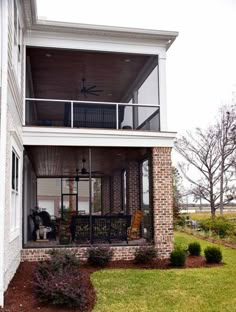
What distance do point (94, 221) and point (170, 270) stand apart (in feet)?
8.95

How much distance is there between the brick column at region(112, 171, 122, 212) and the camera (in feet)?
56.3

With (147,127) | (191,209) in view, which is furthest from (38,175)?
(191,209)

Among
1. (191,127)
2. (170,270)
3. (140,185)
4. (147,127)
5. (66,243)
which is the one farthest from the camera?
(191,127)

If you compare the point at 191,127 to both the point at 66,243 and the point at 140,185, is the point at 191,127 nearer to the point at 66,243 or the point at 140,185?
the point at 140,185

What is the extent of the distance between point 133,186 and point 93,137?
430 cm

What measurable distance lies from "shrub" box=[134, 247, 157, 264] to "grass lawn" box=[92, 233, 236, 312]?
89 cm

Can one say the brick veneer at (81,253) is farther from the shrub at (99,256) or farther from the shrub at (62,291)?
the shrub at (62,291)

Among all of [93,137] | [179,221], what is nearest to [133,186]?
[93,137]

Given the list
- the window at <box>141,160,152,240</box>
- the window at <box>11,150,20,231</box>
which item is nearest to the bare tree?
the window at <box>141,160,152,240</box>

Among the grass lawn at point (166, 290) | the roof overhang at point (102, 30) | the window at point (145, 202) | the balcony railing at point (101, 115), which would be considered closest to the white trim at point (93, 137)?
the balcony railing at point (101, 115)

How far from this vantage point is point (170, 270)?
9.79 metres

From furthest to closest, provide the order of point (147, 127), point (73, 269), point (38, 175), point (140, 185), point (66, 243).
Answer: point (38, 175) → point (140, 185) → point (147, 127) → point (66, 243) → point (73, 269)

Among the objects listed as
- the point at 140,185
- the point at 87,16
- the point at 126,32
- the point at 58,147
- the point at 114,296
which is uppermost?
the point at 87,16

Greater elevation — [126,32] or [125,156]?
[126,32]
